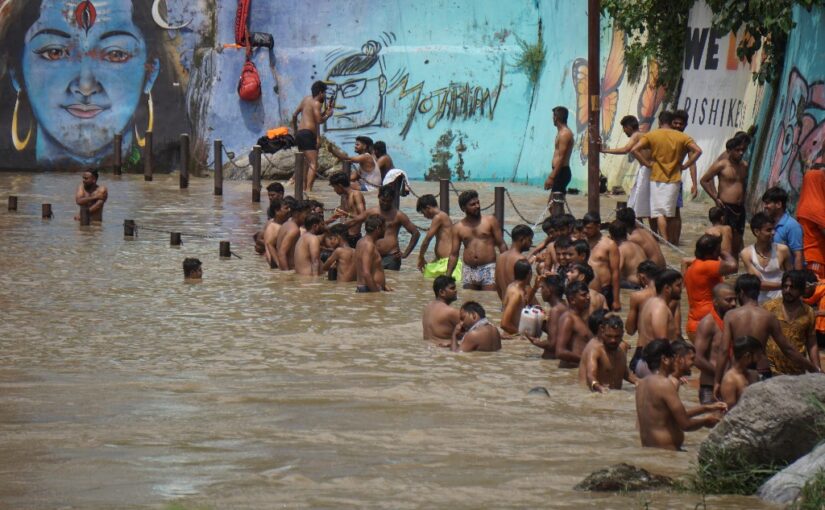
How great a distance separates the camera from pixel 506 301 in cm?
1337

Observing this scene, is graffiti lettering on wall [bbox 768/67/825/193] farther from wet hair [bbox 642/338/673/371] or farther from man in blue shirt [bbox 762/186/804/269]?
wet hair [bbox 642/338/673/371]

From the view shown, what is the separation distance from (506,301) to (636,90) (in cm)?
1171

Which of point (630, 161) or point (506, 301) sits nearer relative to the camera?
point (506, 301)

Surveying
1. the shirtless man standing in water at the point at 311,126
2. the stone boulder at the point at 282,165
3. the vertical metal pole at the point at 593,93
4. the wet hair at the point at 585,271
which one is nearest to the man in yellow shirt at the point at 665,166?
the vertical metal pole at the point at 593,93

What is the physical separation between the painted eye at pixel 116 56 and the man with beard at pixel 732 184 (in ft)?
52.4

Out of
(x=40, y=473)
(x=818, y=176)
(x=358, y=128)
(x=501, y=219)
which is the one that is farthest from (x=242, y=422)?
(x=358, y=128)

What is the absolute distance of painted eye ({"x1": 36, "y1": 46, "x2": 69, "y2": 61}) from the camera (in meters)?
29.4

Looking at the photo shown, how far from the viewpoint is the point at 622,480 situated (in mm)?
8297

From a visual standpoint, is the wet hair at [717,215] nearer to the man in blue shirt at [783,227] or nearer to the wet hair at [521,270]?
the man in blue shirt at [783,227]

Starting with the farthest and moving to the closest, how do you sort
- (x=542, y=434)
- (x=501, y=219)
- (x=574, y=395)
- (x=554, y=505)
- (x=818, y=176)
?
1. (x=501, y=219)
2. (x=818, y=176)
3. (x=574, y=395)
4. (x=542, y=434)
5. (x=554, y=505)

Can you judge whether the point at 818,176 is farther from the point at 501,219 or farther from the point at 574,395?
the point at 501,219

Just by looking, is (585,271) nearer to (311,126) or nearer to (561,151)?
(561,151)

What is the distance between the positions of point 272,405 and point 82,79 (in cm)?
1999

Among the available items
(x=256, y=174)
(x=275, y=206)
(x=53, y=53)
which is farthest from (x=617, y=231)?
(x=53, y=53)
